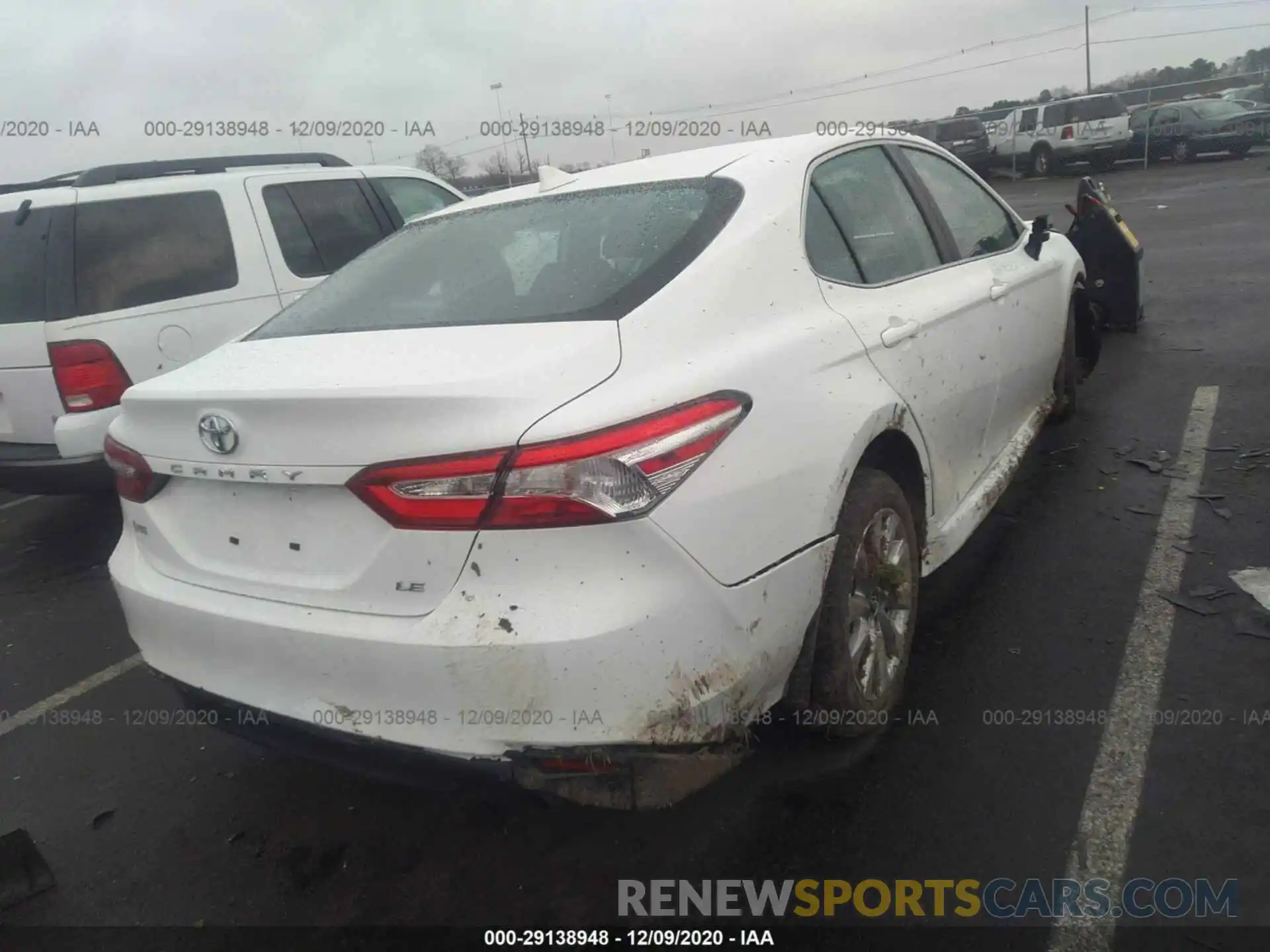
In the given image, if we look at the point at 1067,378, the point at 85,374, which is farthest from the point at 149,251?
the point at 1067,378

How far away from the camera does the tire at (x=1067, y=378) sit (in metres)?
4.97

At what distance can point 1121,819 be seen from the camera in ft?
7.96

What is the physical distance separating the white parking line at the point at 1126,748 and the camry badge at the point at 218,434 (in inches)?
84.1

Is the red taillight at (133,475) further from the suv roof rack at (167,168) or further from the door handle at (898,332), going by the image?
the suv roof rack at (167,168)

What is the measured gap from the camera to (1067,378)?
516cm

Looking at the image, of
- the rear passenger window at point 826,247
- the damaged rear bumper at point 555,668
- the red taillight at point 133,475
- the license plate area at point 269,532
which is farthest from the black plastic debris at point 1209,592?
the red taillight at point 133,475

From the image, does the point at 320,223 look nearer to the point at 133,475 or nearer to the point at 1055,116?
the point at 133,475

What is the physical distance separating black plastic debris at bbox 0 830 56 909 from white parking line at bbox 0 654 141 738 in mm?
974

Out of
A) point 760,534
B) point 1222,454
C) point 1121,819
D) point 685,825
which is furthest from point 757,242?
point 1222,454

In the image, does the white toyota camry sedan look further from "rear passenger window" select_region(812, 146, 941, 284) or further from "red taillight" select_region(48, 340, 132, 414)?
"red taillight" select_region(48, 340, 132, 414)

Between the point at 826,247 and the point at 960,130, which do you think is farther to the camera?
the point at 960,130

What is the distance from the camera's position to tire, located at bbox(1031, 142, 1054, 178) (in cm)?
2459

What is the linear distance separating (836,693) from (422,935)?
1194 mm

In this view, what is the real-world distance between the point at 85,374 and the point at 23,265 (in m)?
0.71
